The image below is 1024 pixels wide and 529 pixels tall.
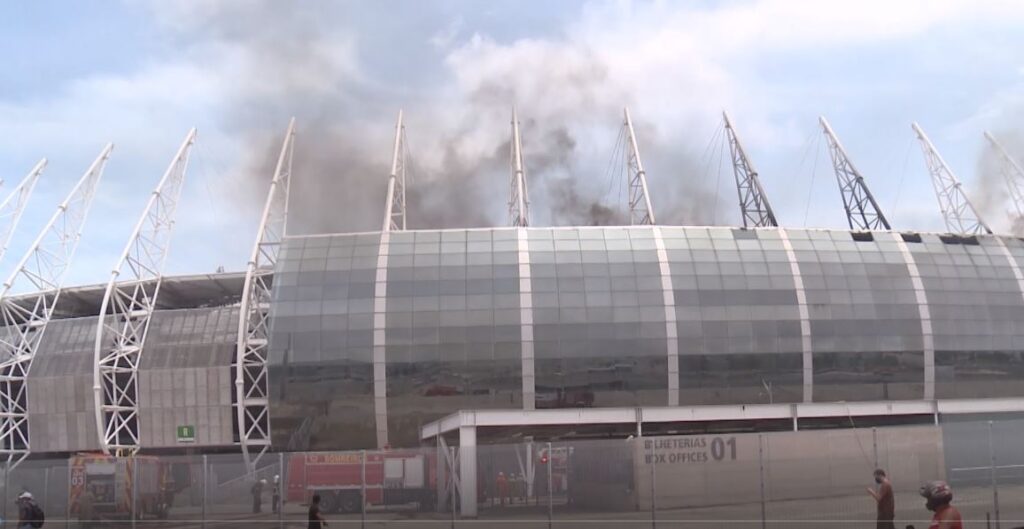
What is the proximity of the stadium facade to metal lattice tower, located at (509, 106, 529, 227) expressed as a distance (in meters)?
0.55

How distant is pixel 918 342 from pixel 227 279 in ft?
181

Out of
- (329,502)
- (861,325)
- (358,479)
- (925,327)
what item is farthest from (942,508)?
(925,327)

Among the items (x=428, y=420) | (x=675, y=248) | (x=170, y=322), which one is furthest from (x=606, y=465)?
(x=170, y=322)

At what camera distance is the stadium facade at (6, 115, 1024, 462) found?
6819 centimetres

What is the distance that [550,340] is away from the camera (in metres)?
68.4

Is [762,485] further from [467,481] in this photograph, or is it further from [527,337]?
[527,337]

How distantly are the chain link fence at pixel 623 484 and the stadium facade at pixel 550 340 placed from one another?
79.7 ft

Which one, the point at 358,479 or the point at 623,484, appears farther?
the point at 358,479

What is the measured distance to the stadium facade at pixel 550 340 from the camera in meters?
68.2

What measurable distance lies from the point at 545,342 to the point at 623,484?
105 ft

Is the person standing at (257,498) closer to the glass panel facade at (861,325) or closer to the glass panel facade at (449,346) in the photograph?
the glass panel facade at (449,346)

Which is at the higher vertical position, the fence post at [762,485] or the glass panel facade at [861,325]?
the glass panel facade at [861,325]

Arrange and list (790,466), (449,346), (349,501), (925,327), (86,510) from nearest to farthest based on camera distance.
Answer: (790,466) → (86,510) → (349,501) → (449,346) → (925,327)

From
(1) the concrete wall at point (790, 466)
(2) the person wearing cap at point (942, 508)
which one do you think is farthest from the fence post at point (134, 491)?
(2) the person wearing cap at point (942, 508)
